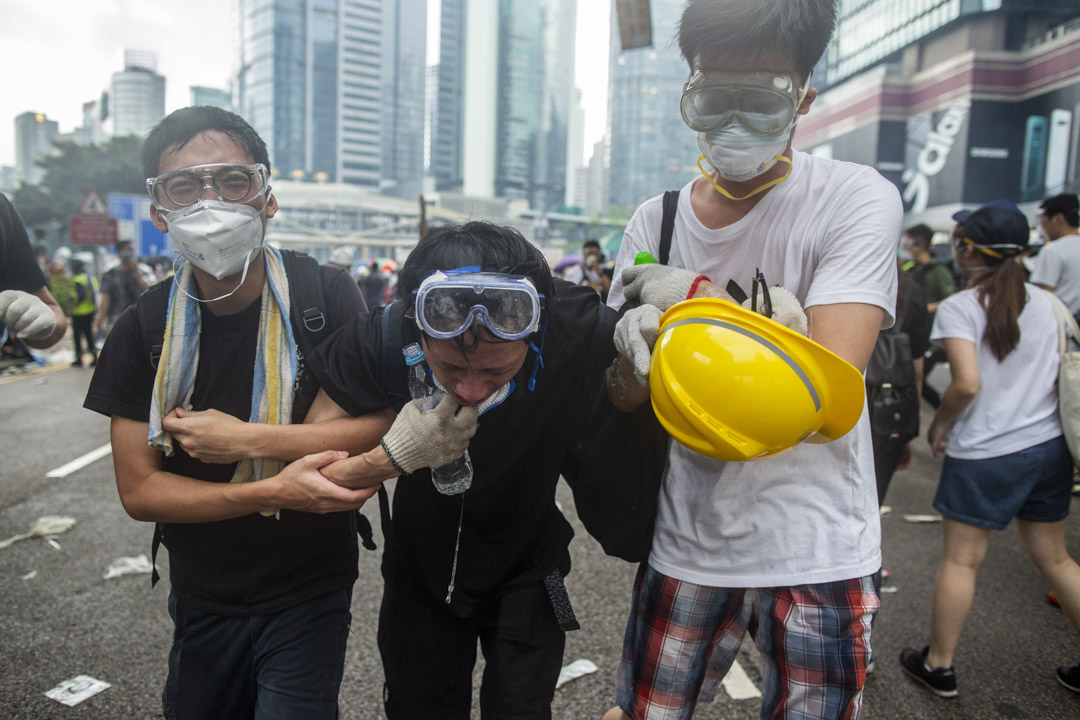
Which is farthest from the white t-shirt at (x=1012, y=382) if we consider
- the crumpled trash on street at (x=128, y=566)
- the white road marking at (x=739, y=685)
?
the crumpled trash on street at (x=128, y=566)

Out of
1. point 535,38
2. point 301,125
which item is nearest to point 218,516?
point 301,125

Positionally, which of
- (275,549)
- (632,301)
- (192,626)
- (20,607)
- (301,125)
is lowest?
(20,607)

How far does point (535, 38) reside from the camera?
13925 cm

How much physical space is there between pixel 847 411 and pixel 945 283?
7.41 meters

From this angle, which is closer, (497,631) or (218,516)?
(218,516)

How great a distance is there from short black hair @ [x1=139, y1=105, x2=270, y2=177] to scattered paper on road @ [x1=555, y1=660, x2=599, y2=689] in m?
2.39

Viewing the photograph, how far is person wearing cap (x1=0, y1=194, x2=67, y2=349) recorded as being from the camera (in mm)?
2154

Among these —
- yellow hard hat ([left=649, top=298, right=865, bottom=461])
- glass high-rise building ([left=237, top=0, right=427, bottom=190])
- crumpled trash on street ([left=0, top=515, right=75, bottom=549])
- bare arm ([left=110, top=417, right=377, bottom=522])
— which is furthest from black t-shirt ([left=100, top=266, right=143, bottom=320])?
glass high-rise building ([left=237, top=0, right=427, bottom=190])

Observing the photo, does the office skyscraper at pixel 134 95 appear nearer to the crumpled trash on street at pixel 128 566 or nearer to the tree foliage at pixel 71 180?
the tree foliage at pixel 71 180

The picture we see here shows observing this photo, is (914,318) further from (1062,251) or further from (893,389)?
(1062,251)

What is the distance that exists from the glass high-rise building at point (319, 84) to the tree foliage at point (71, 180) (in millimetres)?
63547

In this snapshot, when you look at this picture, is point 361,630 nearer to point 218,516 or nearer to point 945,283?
point 218,516

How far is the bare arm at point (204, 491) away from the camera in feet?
5.26

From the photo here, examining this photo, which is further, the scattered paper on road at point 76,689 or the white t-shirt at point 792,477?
the scattered paper on road at point 76,689
